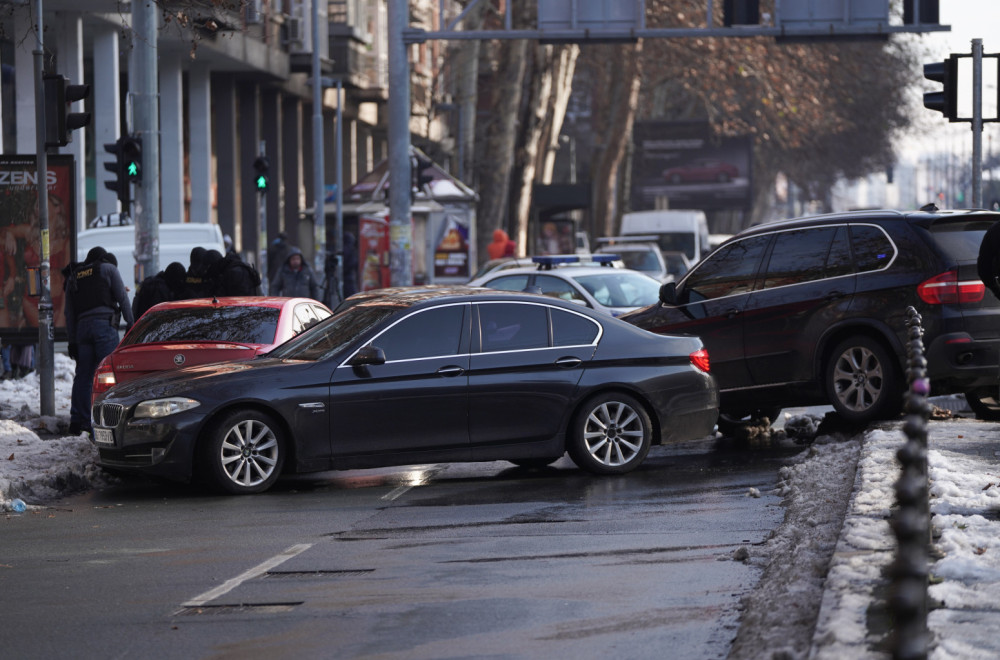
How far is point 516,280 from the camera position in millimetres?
21969

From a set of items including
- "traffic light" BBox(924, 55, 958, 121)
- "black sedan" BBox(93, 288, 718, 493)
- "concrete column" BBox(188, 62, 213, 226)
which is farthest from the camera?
"concrete column" BBox(188, 62, 213, 226)

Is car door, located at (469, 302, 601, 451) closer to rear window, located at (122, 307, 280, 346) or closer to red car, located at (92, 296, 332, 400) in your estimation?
red car, located at (92, 296, 332, 400)

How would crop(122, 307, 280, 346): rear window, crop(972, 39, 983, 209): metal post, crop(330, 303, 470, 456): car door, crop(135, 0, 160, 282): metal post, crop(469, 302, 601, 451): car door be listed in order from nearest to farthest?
crop(330, 303, 470, 456): car door, crop(469, 302, 601, 451): car door, crop(122, 307, 280, 346): rear window, crop(972, 39, 983, 209): metal post, crop(135, 0, 160, 282): metal post

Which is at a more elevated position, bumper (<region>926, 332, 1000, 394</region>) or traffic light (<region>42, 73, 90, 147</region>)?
traffic light (<region>42, 73, 90, 147</region>)

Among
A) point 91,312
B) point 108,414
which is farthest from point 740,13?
point 108,414

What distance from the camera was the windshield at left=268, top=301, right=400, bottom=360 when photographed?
11789 mm

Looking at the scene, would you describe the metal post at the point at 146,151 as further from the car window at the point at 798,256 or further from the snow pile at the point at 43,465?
the car window at the point at 798,256

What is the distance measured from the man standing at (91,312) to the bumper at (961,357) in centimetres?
708

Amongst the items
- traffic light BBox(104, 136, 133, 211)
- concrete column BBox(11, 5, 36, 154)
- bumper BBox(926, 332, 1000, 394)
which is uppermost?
concrete column BBox(11, 5, 36, 154)

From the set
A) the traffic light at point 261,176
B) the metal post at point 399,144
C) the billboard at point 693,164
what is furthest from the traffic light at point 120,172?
the billboard at point 693,164

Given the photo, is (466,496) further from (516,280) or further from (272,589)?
(516,280)

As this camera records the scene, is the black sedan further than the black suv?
No

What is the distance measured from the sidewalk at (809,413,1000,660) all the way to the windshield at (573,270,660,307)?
9.86 metres

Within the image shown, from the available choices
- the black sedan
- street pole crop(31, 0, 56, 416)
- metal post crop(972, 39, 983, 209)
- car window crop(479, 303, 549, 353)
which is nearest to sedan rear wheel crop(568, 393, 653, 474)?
the black sedan
